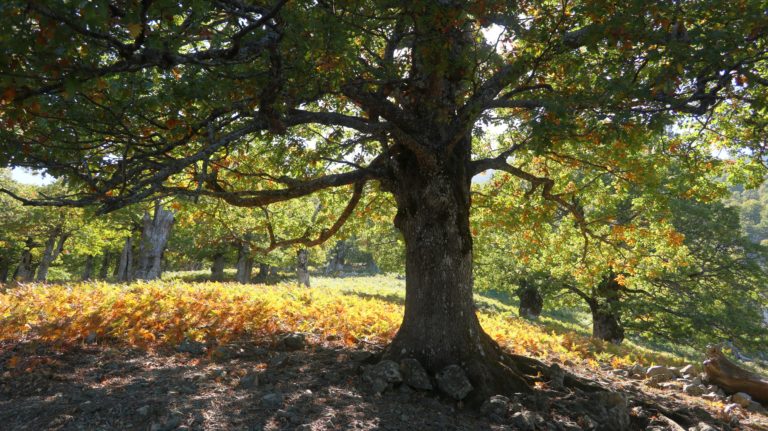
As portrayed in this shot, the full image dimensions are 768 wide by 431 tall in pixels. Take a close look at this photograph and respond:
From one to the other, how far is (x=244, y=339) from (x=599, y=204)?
9.14 m

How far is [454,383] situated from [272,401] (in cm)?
243

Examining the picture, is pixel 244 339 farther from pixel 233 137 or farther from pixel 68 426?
pixel 233 137

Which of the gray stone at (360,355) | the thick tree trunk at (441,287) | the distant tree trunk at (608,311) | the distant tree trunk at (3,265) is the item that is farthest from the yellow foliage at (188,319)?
the distant tree trunk at (3,265)

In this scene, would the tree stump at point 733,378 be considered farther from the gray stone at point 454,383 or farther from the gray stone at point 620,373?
the gray stone at point 454,383

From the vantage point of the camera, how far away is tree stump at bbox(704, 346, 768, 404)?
26.5 ft

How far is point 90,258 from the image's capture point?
131 ft

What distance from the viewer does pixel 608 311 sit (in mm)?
18031

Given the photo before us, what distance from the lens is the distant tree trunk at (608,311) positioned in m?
18.3

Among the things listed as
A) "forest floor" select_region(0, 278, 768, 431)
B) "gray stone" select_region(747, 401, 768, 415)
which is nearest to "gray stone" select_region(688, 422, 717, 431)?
"forest floor" select_region(0, 278, 768, 431)

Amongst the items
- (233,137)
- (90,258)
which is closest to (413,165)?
Result: (233,137)

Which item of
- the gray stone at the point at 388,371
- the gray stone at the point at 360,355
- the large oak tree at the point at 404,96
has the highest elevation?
the large oak tree at the point at 404,96

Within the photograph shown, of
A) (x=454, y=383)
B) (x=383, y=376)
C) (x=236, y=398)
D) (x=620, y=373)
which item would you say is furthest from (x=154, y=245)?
(x=620, y=373)

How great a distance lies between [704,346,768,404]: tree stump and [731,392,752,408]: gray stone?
0.80 ft

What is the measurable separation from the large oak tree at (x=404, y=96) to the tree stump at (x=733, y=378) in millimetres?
4859
